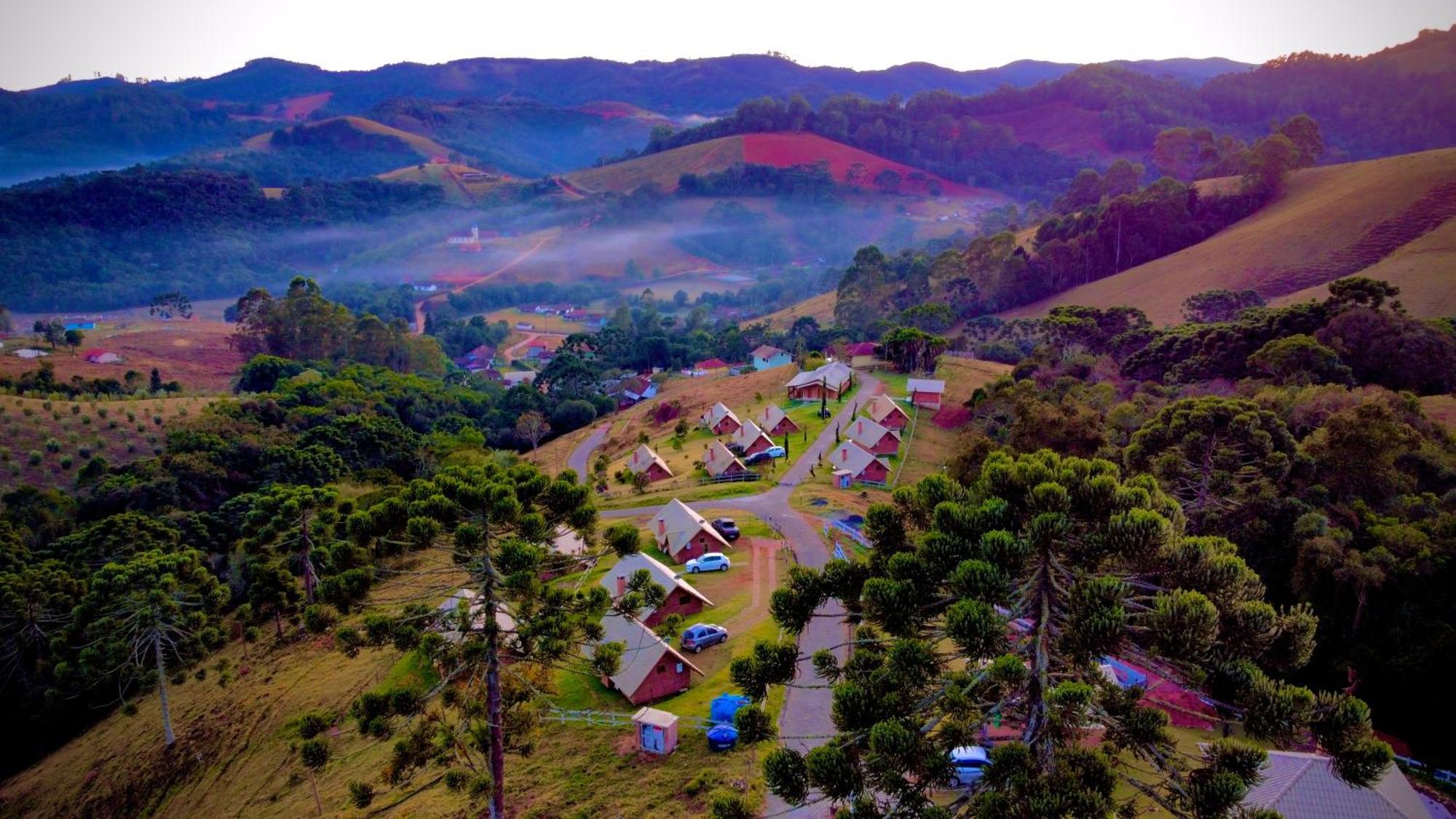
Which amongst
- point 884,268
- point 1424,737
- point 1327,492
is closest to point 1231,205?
point 884,268

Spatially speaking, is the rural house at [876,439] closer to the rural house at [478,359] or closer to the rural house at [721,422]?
the rural house at [721,422]

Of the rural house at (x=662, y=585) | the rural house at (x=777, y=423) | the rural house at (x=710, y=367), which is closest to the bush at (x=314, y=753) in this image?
the rural house at (x=662, y=585)

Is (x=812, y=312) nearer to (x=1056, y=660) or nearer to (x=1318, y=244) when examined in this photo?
(x=1318, y=244)

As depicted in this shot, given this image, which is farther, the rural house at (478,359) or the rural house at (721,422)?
the rural house at (478,359)

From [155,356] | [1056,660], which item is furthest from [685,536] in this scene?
[155,356]

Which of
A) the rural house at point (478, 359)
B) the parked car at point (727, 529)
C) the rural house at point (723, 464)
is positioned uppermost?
the parked car at point (727, 529)

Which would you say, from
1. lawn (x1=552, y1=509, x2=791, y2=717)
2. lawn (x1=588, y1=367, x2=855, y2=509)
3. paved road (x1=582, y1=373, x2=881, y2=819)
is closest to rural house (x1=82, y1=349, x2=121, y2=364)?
lawn (x1=588, y1=367, x2=855, y2=509)

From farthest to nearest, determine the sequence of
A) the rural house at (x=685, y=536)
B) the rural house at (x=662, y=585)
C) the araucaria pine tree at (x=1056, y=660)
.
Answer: the rural house at (x=685, y=536), the rural house at (x=662, y=585), the araucaria pine tree at (x=1056, y=660)
